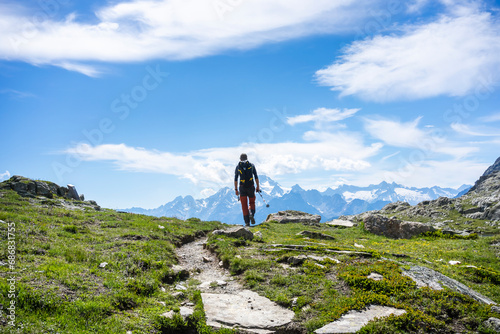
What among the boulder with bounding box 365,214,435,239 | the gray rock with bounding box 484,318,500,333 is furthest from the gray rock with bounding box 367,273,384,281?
the boulder with bounding box 365,214,435,239

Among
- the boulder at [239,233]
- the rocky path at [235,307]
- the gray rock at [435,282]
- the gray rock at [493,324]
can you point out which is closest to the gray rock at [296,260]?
the rocky path at [235,307]

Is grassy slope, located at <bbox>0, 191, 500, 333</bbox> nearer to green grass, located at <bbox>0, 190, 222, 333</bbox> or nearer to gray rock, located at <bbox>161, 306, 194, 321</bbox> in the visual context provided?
green grass, located at <bbox>0, 190, 222, 333</bbox>

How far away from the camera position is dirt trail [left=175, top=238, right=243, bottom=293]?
1356cm

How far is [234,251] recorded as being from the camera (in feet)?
58.7

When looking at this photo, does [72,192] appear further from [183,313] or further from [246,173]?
[183,313]

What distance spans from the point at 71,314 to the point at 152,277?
4.41 metres

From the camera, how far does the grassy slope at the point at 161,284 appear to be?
908 centimetres

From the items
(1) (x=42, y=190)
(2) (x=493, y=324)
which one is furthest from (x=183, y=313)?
(1) (x=42, y=190)

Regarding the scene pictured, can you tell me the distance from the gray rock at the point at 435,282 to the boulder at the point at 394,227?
18.1 meters

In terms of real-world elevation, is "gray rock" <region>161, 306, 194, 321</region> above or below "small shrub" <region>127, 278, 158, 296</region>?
below

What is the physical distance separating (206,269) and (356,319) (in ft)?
30.3

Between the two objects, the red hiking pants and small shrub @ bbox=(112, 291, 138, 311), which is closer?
small shrub @ bbox=(112, 291, 138, 311)

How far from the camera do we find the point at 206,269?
1680cm

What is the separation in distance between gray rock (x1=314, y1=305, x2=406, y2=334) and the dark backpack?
1877 cm
